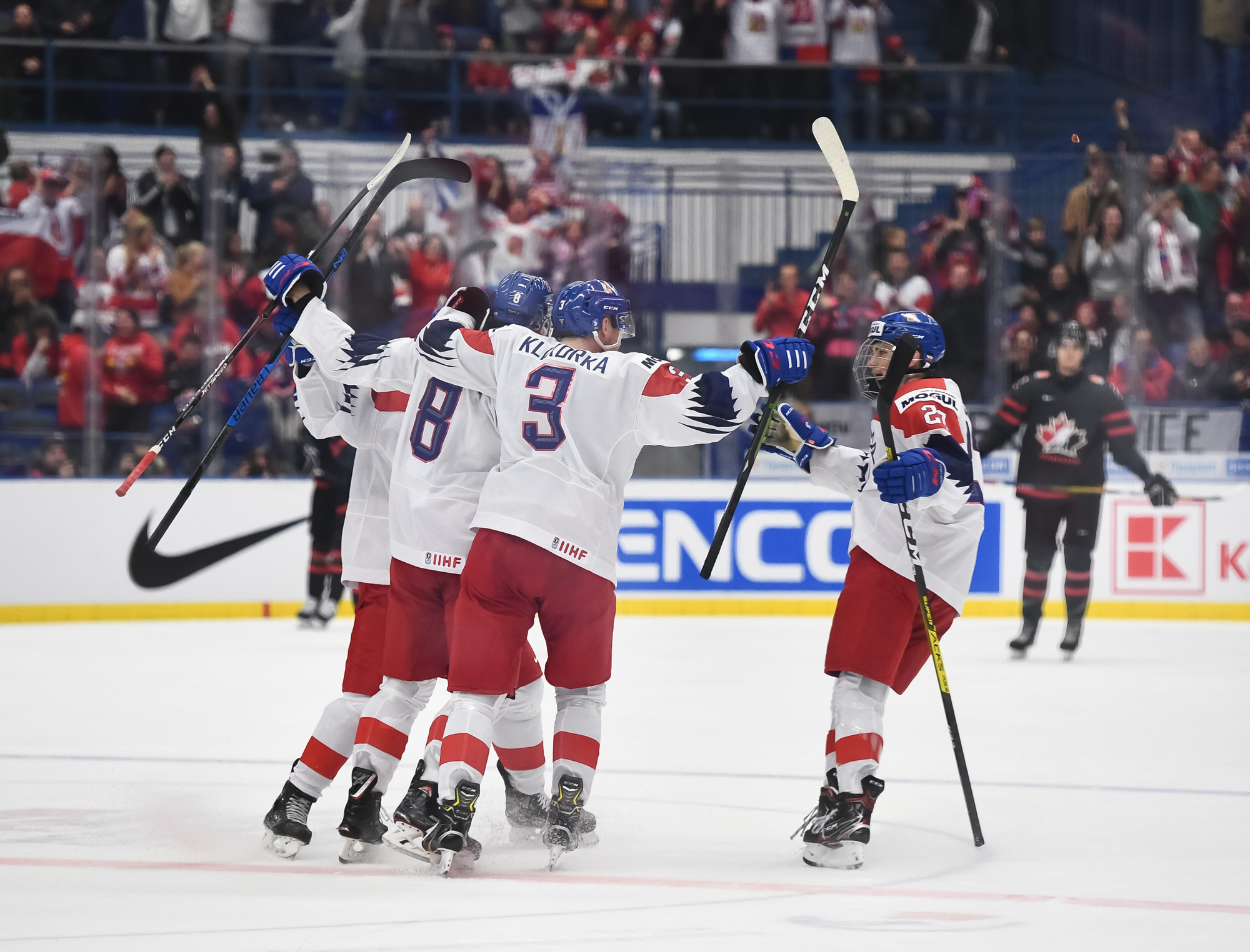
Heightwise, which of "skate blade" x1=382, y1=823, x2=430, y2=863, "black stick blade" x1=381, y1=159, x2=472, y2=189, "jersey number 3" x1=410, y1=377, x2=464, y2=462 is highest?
"black stick blade" x1=381, y1=159, x2=472, y2=189

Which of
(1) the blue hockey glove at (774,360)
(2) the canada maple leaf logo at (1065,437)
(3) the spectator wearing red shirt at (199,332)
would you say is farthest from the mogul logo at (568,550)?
(3) the spectator wearing red shirt at (199,332)

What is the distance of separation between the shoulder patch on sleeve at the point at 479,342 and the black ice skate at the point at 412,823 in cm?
103

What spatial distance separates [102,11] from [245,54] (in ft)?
3.77

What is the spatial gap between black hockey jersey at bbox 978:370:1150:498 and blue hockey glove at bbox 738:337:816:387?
5.39 meters

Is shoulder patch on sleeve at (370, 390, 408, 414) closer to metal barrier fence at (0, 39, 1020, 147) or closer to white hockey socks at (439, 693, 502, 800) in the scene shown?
white hockey socks at (439, 693, 502, 800)

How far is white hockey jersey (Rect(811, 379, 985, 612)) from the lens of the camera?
4.07 meters

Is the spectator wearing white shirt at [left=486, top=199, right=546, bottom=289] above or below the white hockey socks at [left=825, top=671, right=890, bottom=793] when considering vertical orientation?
above

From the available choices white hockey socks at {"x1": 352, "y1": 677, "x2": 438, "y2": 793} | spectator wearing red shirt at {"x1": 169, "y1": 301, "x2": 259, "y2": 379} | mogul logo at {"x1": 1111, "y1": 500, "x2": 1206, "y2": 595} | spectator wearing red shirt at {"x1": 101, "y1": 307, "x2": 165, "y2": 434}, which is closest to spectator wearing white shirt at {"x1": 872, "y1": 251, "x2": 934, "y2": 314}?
mogul logo at {"x1": 1111, "y1": 500, "x2": 1206, "y2": 595}

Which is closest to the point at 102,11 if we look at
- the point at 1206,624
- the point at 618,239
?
the point at 618,239

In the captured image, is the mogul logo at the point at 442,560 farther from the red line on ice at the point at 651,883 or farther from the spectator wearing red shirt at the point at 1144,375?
the spectator wearing red shirt at the point at 1144,375

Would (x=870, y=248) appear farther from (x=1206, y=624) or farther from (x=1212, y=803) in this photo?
(x=1212, y=803)

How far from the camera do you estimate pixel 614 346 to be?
4.15 m

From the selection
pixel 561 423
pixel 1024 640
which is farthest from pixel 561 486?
pixel 1024 640

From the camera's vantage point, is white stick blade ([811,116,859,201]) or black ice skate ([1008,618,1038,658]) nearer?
white stick blade ([811,116,859,201])
